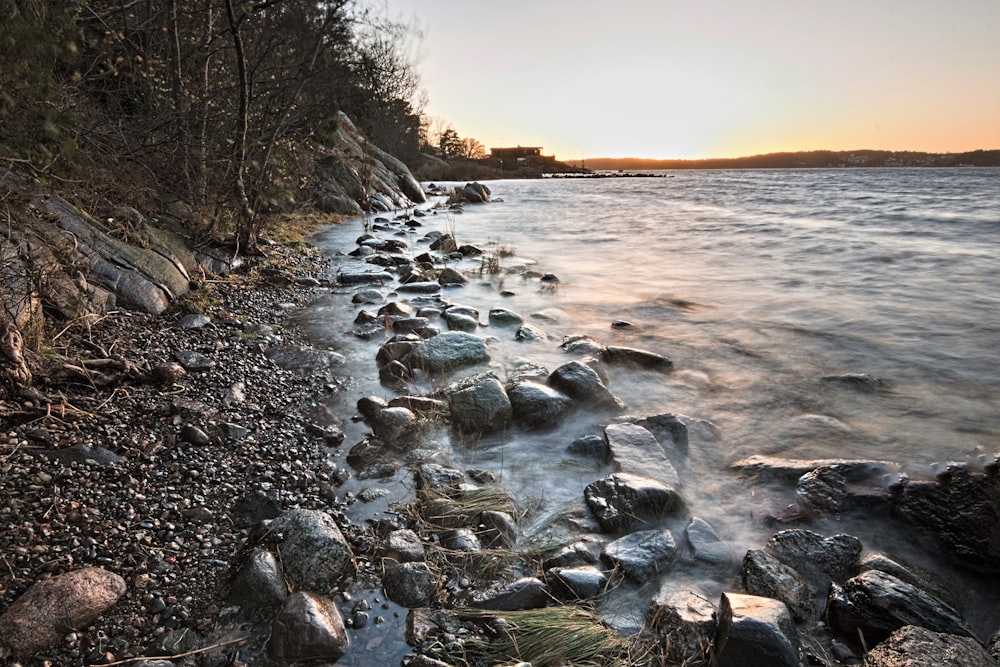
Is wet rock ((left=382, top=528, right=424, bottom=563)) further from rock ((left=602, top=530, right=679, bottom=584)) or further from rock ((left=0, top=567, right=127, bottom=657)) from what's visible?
rock ((left=0, top=567, right=127, bottom=657))

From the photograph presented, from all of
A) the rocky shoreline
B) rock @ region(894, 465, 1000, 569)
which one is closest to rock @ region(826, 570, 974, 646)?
the rocky shoreline

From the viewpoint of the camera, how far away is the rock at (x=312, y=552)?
2379 mm

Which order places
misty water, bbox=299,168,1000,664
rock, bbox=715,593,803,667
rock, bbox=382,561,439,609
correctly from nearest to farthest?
1. rock, bbox=715,593,803,667
2. rock, bbox=382,561,439,609
3. misty water, bbox=299,168,1000,664

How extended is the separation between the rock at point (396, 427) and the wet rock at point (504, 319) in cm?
300

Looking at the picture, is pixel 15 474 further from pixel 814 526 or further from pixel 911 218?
pixel 911 218

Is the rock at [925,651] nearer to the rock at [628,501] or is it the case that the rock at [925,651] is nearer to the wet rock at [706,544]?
the wet rock at [706,544]

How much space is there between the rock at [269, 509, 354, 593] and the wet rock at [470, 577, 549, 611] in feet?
2.13

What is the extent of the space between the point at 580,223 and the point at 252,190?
47.0 ft

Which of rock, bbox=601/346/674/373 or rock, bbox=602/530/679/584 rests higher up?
rock, bbox=601/346/674/373

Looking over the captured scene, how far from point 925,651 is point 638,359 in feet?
12.4

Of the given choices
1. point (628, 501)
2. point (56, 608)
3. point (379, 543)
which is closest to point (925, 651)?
point (628, 501)

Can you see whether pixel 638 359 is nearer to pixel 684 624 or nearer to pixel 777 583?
pixel 777 583

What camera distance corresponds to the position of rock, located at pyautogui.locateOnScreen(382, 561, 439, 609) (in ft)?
7.72

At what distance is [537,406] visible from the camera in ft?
13.7
